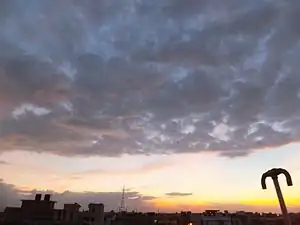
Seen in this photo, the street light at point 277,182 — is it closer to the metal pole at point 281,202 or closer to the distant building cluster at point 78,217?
the metal pole at point 281,202

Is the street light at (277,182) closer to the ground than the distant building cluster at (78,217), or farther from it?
closer to the ground

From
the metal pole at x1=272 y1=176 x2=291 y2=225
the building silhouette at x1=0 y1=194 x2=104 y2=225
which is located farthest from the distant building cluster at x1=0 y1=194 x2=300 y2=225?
the metal pole at x1=272 y1=176 x2=291 y2=225

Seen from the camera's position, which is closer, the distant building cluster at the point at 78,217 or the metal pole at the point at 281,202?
the metal pole at the point at 281,202

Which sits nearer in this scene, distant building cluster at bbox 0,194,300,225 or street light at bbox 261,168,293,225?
street light at bbox 261,168,293,225

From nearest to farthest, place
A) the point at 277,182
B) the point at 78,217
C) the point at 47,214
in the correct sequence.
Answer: the point at 277,182 < the point at 47,214 < the point at 78,217

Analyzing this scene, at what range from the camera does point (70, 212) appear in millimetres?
49812

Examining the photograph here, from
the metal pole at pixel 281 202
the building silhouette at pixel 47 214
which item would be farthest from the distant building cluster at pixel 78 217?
the metal pole at pixel 281 202

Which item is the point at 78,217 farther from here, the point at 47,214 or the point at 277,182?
the point at 277,182

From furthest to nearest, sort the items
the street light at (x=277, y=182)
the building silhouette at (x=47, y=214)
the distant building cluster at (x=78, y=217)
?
1. the distant building cluster at (x=78, y=217)
2. the building silhouette at (x=47, y=214)
3. the street light at (x=277, y=182)

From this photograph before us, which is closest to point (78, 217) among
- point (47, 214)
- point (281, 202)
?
point (47, 214)

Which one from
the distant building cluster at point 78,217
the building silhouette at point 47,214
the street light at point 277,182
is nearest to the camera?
the street light at point 277,182

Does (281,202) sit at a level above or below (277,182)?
below

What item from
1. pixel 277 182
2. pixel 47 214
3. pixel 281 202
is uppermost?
pixel 47 214

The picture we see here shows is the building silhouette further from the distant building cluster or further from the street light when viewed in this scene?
the street light
